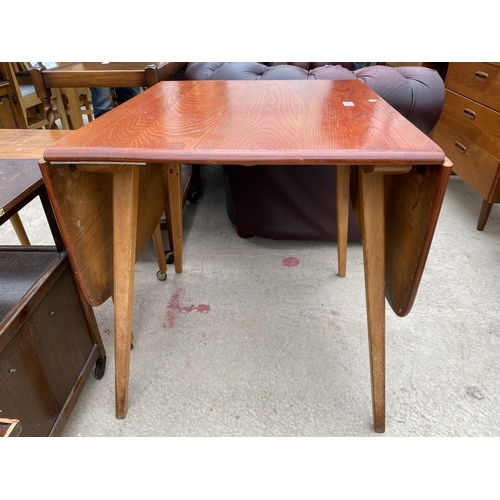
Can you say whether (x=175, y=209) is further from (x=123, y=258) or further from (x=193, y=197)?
(x=193, y=197)

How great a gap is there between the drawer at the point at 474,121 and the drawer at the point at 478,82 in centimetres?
3

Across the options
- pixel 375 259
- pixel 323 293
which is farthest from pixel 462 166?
pixel 375 259

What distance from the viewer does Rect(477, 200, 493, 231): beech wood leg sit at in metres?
1.78

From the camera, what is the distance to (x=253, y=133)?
29.5 inches

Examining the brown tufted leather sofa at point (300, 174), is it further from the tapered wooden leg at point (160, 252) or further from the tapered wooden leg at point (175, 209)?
the tapered wooden leg at point (160, 252)

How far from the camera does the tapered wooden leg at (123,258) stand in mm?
823

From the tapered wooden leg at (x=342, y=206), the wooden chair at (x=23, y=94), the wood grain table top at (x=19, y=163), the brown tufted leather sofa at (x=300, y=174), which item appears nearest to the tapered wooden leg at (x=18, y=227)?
the wood grain table top at (x=19, y=163)

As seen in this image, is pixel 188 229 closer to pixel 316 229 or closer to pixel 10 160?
pixel 316 229

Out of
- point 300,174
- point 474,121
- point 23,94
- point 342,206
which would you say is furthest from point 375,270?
point 23,94

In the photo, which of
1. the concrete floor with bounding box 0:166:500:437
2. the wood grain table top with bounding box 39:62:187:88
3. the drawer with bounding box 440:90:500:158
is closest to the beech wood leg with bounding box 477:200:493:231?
the concrete floor with bounding box 0:166:500:437

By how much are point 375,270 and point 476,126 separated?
1.36 meters

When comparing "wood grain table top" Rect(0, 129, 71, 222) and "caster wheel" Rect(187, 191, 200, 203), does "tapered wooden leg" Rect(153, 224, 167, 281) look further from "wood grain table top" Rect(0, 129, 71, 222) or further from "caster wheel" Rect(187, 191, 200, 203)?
"caster wheel" Rect(187, 191, 200, 203)

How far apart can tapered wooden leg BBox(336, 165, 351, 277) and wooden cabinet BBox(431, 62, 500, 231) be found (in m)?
0.81

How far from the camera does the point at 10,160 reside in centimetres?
90
